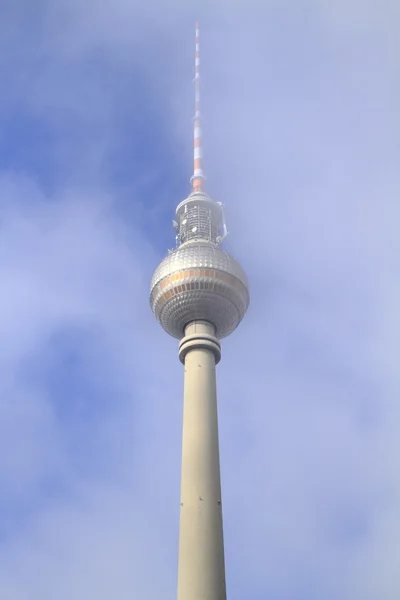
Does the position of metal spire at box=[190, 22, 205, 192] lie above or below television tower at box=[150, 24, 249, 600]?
above

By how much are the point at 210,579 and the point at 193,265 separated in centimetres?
2959

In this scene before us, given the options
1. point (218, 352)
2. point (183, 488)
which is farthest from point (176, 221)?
point (183, 488)

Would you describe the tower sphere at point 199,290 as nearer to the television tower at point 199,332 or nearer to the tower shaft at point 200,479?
the television tower at point 199,332

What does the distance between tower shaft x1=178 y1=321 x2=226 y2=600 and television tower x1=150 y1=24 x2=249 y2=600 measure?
0.07 m

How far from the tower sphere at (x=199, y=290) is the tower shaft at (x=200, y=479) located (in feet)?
7.27

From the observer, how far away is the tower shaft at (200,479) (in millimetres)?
43906

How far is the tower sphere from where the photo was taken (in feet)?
197

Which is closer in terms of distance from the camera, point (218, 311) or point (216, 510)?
point (216, 510)

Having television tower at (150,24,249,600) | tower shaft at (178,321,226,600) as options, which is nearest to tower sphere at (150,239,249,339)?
television tower at (150,24,249,600)

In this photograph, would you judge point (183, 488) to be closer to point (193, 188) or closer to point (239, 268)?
point (239, 268)

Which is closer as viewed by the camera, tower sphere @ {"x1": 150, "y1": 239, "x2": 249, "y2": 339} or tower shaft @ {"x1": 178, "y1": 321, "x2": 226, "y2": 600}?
tower shaft @ {"x1": 178, "y1": 321, "x2": 226, "y2": 600}

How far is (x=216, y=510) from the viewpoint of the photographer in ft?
155

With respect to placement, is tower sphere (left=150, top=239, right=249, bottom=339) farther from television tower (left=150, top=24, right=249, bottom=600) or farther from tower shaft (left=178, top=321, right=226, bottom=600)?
tower shaft (left=178, top=321, right=226, bottom=600)

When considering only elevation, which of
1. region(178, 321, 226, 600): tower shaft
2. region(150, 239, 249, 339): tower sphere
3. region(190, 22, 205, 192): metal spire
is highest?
region(190, 22, 205, 192): metal spire
